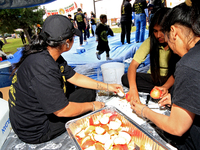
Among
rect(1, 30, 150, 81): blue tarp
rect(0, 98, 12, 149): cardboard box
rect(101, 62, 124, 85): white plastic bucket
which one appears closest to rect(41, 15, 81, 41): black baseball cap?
rect(0, 98, 12, 149): cardboard box

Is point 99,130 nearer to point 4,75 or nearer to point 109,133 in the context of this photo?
point 109,133

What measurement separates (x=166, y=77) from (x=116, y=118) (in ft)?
3.41

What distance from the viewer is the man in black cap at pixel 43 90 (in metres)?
0.84

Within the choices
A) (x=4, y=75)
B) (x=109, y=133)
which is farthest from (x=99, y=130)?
(x=4, y=75)

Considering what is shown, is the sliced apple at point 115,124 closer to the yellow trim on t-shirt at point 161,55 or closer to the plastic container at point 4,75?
the yellow trim on t-shirt at point 161,55

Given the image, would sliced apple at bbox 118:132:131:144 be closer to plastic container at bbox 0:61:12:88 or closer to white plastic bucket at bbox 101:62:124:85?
white plastic bucket at bbox 101:62:124:85

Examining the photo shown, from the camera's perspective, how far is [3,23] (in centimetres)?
562

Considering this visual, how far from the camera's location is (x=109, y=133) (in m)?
0.88

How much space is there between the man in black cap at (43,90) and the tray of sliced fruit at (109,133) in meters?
0.12

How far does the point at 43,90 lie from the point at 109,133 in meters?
0.51

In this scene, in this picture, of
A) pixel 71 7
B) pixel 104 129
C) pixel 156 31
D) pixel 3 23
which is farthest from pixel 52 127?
pixel 71 7

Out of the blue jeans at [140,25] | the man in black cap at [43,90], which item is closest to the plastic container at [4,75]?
the man in black cap at [43,90]

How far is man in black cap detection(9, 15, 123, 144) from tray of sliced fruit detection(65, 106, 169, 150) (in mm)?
124

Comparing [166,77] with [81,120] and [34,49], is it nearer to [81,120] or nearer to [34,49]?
[81,120]
